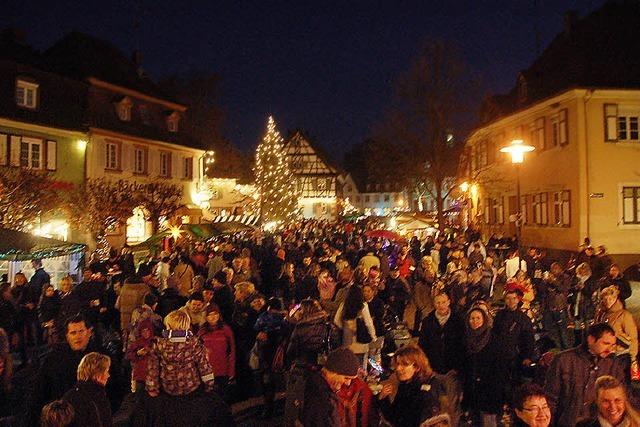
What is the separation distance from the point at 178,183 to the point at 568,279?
2684 centimetres

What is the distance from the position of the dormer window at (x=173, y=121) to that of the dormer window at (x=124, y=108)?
3812mm

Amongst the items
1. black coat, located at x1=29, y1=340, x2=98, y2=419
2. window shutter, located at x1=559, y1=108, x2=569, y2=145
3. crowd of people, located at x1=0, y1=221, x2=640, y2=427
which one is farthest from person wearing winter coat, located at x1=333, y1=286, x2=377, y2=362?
window shutter, located at x1=559, y1=108, x2=569, y2=145

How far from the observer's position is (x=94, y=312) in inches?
405

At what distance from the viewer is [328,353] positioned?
7527 mm

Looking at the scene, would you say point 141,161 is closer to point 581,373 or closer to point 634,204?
point 634,204

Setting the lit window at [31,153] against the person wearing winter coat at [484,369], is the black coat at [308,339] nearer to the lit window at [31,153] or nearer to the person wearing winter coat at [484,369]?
the person wearing winter coat at [484,369]

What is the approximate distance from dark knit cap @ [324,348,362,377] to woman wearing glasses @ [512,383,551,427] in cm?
122

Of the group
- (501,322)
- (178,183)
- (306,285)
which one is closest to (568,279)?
(306,285)

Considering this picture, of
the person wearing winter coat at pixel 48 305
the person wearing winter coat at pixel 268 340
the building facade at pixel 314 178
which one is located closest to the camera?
the person wearing winter coat at pixel 268 340

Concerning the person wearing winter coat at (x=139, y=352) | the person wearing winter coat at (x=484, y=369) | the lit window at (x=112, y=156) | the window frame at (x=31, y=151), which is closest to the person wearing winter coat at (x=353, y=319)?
the person wearing winter coat at (x=484, y=369)

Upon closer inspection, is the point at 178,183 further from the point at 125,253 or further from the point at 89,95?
the point at 125,253

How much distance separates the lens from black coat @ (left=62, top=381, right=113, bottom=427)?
460 cm

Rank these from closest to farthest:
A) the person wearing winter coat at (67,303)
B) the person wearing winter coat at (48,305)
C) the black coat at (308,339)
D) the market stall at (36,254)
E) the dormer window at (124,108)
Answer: the black coat at (308,339)
the person wearing winter coat at (67,303)
the person wearing winter coat at (48,305)
the market stall at (36,254)
the dormer window at (124,108)

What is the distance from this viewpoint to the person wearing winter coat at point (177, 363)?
5145 mm
